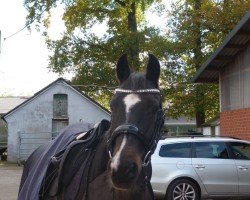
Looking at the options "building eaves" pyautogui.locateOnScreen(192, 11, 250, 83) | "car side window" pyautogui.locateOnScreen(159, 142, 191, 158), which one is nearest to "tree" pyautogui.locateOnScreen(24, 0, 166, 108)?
"building eaves" pyautogui.locateOnScreen(192, 11, 250, 83)

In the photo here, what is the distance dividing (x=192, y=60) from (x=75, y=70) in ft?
28.3

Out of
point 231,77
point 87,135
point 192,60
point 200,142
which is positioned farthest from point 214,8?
point 87,135

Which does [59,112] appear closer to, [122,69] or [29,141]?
[29,141]

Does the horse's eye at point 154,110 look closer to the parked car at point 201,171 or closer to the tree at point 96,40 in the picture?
the parked car at point 201,171

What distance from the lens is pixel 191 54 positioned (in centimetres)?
3550

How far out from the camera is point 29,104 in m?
40.7

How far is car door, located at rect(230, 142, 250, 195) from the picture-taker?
1501cm

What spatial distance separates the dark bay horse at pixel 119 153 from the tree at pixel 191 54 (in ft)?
97.4

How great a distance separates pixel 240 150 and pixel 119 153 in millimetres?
12395

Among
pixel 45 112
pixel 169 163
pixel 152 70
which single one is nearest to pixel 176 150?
pixel 169 163

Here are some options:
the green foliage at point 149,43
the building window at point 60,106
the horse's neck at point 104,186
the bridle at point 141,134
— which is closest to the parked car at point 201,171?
the horse's neck at point 104,186

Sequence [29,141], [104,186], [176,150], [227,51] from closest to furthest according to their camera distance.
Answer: [104,186]
[176,150]
[227,51]
[29,141]

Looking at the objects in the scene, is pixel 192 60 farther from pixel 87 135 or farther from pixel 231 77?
pixel 87 135

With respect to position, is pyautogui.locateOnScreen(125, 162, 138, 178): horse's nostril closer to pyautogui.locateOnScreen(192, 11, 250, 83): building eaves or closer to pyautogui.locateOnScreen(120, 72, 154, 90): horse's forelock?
pyautogui.locateOnScreen(120, 72, 154, 90): horse's forelock
